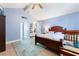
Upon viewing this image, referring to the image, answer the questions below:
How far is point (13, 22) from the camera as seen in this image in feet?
7.95

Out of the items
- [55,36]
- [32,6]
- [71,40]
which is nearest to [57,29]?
[55,36]

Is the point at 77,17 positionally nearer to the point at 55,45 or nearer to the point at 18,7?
the point at 55,45

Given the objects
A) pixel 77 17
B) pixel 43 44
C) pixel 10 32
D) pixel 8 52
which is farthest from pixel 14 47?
pixel 77 17

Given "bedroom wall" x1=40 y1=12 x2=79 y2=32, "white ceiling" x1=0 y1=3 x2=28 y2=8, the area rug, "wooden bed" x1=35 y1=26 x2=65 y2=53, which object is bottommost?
the area rug

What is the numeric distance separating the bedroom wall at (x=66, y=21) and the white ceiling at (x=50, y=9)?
0.08 m

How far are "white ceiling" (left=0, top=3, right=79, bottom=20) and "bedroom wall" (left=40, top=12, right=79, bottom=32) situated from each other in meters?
0.08

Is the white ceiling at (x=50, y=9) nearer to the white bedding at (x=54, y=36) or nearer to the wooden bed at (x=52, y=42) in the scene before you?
the wooden bed at (x=52, y=42)

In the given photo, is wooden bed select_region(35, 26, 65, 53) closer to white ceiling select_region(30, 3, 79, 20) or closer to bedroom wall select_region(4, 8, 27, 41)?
white ceiling select_region(30, 3, 79, 20)

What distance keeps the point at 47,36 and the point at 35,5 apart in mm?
716

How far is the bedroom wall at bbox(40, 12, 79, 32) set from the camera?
7.30 ft

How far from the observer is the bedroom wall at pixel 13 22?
2355 millimetres

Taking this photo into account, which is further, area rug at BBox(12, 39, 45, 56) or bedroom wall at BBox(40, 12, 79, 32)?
area rug at BBox(12, 39, 45, 56)

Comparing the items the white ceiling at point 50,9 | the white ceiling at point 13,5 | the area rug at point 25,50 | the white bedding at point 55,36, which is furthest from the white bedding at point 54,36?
the white ceiling at point 13,5

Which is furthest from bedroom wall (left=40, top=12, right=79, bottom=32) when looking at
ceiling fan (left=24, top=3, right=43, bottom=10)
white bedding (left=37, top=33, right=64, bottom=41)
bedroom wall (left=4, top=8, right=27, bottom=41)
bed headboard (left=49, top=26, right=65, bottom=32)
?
bedroom wall (left=4, top=8, right=27, bottom=41)
